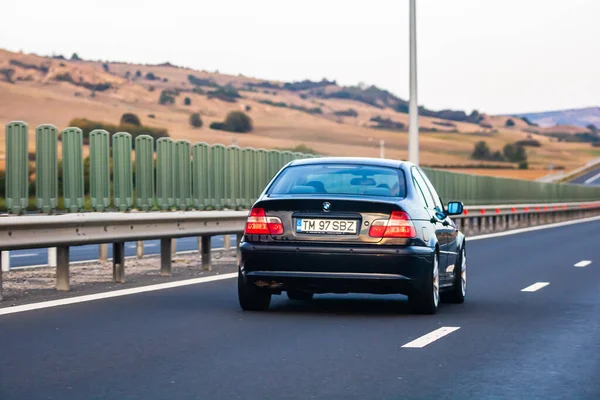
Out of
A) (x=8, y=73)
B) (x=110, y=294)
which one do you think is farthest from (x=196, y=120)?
(x=110, y=294)

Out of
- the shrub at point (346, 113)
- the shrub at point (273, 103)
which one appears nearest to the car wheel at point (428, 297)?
the shrub at point (273, 103)

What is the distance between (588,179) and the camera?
16238cm

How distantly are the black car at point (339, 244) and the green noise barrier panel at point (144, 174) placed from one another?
8841 mm

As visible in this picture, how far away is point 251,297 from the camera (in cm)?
1275

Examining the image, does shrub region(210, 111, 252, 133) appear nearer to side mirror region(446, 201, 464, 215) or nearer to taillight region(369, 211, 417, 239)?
side mirror region(446, 201, 464, 215)

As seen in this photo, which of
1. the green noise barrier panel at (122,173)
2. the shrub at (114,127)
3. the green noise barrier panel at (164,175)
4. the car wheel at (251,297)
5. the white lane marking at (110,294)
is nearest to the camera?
the car wheel at (251,297)

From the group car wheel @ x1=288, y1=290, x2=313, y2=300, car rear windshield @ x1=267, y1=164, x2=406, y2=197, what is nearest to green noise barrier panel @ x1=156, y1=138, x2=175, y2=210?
car wheel @ x1=288, y1=290, x2=313, y2=300

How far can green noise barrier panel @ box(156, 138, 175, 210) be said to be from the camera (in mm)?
22422

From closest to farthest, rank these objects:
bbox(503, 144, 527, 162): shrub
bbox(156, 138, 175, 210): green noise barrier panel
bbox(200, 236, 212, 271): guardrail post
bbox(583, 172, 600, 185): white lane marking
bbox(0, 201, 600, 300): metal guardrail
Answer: bbox(0, 201, 600, 300): metal guardrail, bbox(200, 236, 212, 271): guardrail post, bbox(156, 138, 175, 210): green noise barrier panel, bbox(583, 172, 600, 185): white lane marking, bbox(503, 144, 527, 162): shrub

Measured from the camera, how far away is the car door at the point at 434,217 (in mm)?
13219

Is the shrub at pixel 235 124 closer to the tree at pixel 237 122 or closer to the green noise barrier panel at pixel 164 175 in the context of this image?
the tree at pixel 237 122

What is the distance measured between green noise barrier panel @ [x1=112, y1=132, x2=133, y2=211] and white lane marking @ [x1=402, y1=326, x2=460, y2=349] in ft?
31.3

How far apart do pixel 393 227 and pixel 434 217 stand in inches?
44.5

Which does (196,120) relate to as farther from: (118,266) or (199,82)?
(118,266)
